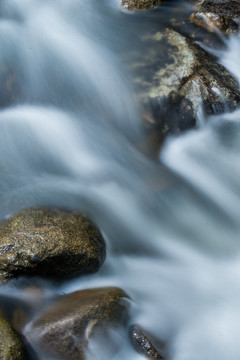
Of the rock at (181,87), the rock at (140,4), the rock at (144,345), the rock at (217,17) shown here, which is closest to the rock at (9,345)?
the rock at (144,345)

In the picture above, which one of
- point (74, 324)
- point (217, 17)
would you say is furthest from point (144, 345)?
point (217, 17)

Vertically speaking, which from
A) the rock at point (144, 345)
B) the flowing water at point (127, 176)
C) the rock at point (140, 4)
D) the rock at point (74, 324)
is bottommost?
the rock at point (74, 324)

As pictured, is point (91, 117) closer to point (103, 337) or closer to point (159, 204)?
point (159, 204)

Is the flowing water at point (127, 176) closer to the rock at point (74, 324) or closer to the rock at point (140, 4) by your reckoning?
the rock at point (74, 324)

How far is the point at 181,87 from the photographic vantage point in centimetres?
554

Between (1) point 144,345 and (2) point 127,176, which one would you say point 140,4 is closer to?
(2) point 127,176

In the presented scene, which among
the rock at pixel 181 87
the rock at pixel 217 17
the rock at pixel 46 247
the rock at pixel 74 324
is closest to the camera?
the rock at pixel 74 324

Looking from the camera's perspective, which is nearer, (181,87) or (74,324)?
(74,324)

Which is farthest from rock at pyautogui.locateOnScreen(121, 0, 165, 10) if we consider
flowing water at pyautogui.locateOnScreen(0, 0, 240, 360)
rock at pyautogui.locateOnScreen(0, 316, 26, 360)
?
rock at pyautogui.locateOnScreen(0, 316, 26, 360)

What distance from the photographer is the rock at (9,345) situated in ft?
9.91

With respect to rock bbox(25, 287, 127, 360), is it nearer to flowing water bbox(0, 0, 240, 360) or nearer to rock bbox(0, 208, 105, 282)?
flowing water bbox(0, 0, 240, 360)

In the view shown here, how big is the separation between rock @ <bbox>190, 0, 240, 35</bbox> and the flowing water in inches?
10.6

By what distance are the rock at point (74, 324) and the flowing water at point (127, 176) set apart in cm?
16

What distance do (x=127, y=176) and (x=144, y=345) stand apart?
2.43 m
